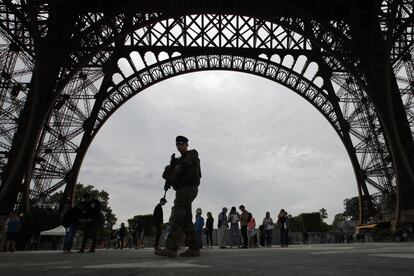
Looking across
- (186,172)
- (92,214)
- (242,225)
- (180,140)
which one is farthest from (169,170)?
(242,225)

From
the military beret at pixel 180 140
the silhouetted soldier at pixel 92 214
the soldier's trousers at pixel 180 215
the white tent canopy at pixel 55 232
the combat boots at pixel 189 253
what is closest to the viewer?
the soldier's trousers at pixel 180 215

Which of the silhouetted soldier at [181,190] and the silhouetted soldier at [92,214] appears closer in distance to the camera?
the silhouetted soldier at [181,190]

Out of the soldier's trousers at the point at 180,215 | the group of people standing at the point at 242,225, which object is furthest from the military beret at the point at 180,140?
the group of people standing at the point at 242,225

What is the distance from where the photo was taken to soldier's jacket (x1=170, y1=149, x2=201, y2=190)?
5.93 meters

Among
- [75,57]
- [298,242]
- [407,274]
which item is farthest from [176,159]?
[298,242]

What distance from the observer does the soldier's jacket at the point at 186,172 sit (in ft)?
19.4

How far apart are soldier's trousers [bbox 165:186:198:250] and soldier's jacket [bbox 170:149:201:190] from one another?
0.31 feet

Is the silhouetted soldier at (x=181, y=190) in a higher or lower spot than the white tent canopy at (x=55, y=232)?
lower

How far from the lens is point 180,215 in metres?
5.98

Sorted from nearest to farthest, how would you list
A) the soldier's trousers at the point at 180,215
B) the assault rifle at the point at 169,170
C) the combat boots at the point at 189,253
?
1. the soldier's trousers at the point at 180,215
2. the assault rifle at the point at 169,170
3. the combat boots at the point at 189,253

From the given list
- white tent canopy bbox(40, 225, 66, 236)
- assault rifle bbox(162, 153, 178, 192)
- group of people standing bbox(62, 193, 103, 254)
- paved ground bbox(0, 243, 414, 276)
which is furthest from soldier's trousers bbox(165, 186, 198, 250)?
white tent canopy bbox(40, 225, 66, 236)

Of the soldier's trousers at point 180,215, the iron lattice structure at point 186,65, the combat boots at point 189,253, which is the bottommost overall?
the combat boots at point 189,253

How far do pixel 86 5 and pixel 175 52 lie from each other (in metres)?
6.49

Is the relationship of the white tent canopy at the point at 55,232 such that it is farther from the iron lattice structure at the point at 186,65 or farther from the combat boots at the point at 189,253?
the combat boots at the point at 189,253
